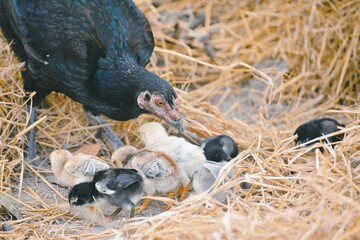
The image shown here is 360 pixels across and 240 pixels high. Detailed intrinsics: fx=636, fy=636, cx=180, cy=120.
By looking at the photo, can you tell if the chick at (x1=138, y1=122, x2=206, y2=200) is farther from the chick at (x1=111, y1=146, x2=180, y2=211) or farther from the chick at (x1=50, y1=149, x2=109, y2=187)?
the chick at (x1=50, y1=149, x2=109, y2=187)

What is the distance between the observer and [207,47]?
5859 mm

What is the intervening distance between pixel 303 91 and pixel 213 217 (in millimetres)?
2614

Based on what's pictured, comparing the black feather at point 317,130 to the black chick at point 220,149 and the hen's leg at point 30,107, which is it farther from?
the hen's leg at point 30,107

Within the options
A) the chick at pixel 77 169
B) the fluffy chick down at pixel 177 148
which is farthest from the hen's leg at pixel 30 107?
the fluffy chick down at pixel 177 148

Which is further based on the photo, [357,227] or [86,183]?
[86,183]

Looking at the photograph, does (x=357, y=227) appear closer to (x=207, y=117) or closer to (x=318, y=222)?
(x=318, y=222)

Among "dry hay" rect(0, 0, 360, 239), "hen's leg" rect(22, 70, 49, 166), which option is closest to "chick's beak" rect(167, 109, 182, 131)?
"dry hay" rect(0, 0, 360, 239)

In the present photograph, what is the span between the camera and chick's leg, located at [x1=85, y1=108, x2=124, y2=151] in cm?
477

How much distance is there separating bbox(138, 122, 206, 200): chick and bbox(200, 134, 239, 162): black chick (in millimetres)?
112

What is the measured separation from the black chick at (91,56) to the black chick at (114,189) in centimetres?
58

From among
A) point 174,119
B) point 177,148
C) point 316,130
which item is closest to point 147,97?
point 174,119

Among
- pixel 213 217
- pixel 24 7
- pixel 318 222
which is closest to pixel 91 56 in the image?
pixel 24 7

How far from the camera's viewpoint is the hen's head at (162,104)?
3992 millimetres

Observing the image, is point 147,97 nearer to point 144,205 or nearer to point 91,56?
point 91,56
